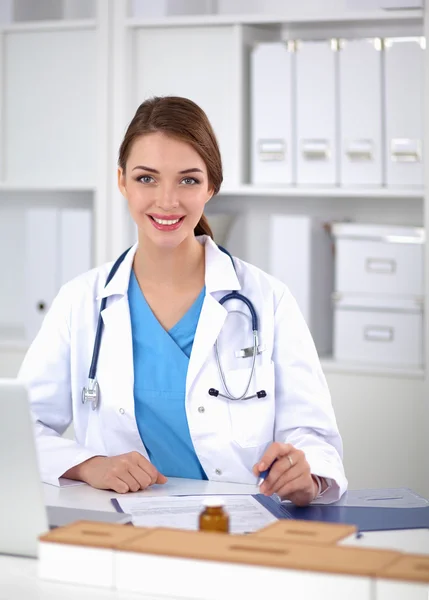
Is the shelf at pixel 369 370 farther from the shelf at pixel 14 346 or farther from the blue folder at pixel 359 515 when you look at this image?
the blue folder at pixel 359 515

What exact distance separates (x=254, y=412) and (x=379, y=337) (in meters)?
1.23

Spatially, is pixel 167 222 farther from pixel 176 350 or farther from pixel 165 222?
pixel 176 350

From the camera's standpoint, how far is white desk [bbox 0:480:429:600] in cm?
119

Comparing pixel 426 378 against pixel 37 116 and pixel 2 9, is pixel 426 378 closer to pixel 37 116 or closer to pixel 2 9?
pixel 37 116

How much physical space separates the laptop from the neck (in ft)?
2.44

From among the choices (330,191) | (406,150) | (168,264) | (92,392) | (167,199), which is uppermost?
(406,150)

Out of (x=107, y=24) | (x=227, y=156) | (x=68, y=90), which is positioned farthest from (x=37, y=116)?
Answer: (x=227, y=156)

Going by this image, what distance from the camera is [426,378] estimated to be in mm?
2945

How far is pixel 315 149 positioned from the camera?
3.07 meters

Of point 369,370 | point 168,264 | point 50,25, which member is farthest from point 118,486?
point 50,25

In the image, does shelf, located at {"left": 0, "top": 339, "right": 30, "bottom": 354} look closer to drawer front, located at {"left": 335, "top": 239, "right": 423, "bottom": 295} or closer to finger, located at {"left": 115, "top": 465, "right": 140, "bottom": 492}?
drawer front, located at {"left": 335, "top": 239, "right": 423, "bottom": 295}

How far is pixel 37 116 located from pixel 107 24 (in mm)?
415

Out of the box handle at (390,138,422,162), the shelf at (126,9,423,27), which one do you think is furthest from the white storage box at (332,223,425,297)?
the shelf at (126,9,423,27)

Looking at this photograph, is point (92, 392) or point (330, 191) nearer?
point (92, 392)
